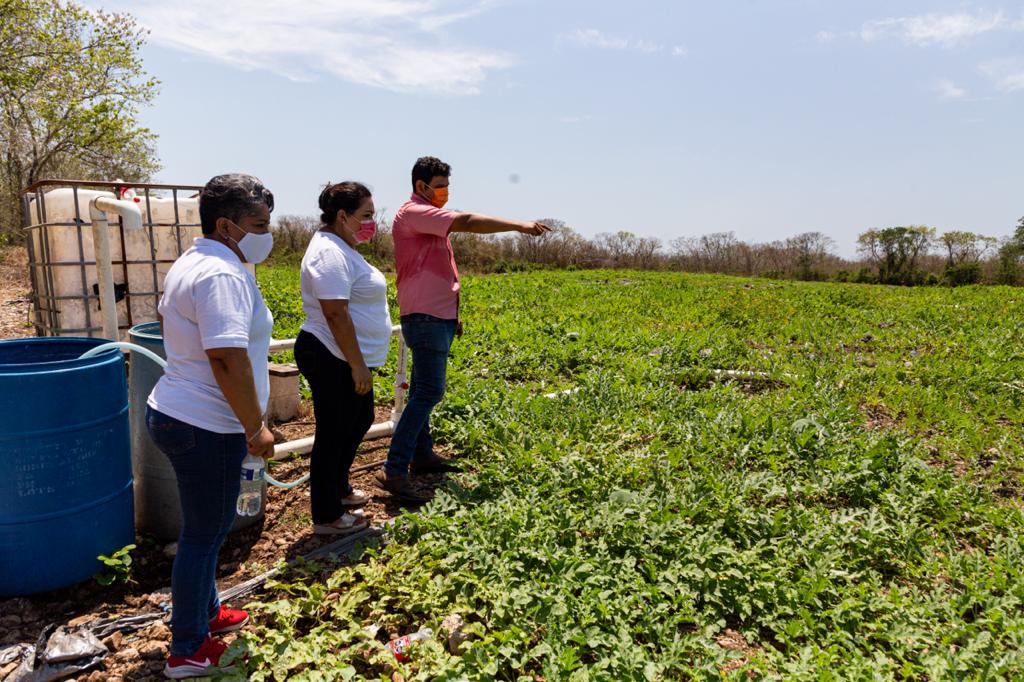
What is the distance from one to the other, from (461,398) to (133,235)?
254 centimetres

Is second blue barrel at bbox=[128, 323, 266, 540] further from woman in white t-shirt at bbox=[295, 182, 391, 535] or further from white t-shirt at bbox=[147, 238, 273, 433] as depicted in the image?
white t-shirt at bbox=[147, 238, 273, 433]

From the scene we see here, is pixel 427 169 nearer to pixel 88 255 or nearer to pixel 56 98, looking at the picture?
pixel 88 255

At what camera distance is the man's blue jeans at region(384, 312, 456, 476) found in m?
3.66

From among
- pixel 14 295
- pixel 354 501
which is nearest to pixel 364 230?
pixel 354 501

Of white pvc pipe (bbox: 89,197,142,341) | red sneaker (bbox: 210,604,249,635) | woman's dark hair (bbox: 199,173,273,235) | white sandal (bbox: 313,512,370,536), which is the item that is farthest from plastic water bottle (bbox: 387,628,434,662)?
white pvc pipe (bbox: 89,197,142,341)

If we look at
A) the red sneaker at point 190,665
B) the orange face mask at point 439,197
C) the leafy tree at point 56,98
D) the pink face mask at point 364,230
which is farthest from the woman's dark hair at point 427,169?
the leafy tree at point 56,98

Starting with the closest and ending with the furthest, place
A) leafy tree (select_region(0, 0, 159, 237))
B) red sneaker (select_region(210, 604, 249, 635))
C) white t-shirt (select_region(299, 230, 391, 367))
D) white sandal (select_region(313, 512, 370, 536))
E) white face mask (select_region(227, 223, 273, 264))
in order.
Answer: white face mask (select_region(227, 223, 273, 264))
red sneaker (select_region(210, 604, 249, 635))
white t-shirt (select_region(299, 230, 391, 367))
white sandal (select_region(313, 512, 370, 536))
leafy tree (select_region(0, 0, 159, 237))

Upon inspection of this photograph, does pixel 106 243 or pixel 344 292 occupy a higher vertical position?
pixel 106 243

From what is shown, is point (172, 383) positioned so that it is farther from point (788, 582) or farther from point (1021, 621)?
point (1021, 621)

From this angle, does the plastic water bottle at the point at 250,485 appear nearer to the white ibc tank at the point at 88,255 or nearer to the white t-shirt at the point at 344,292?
the white t-shirt at the point at 344,292

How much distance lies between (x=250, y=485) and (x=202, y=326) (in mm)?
722

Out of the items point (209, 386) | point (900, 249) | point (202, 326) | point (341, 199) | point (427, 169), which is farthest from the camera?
point (900, 249)

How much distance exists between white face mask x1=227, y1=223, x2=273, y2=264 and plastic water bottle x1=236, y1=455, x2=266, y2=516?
27.5 inches

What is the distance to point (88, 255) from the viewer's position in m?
4.38
